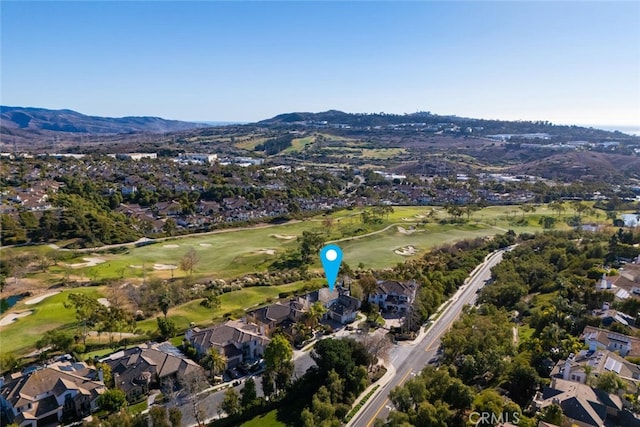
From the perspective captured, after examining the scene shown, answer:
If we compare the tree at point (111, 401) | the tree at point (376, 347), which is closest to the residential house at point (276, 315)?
the tree at point (376, 347)

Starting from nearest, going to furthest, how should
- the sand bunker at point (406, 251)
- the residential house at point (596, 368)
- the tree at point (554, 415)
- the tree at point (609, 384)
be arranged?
the tree at point (554, 415)
the tree at point (609, 384)
the residential house at point (596, 368)
the sand bunker at point (406, 251)

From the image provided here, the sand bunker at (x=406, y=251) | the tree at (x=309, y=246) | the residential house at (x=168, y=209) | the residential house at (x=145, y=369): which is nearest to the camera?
the residential house at (x=145, y=369)

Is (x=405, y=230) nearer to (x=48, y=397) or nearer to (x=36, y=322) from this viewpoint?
(x=36, y=322)

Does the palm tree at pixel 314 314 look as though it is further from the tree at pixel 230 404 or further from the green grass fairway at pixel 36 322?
the green grass fairway at pixel 36 322

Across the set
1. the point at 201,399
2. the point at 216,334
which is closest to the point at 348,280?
the point at 216,334

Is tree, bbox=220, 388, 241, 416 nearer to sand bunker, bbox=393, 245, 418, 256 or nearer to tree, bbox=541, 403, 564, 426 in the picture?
tree, bbox=541, 403, 564, 426
